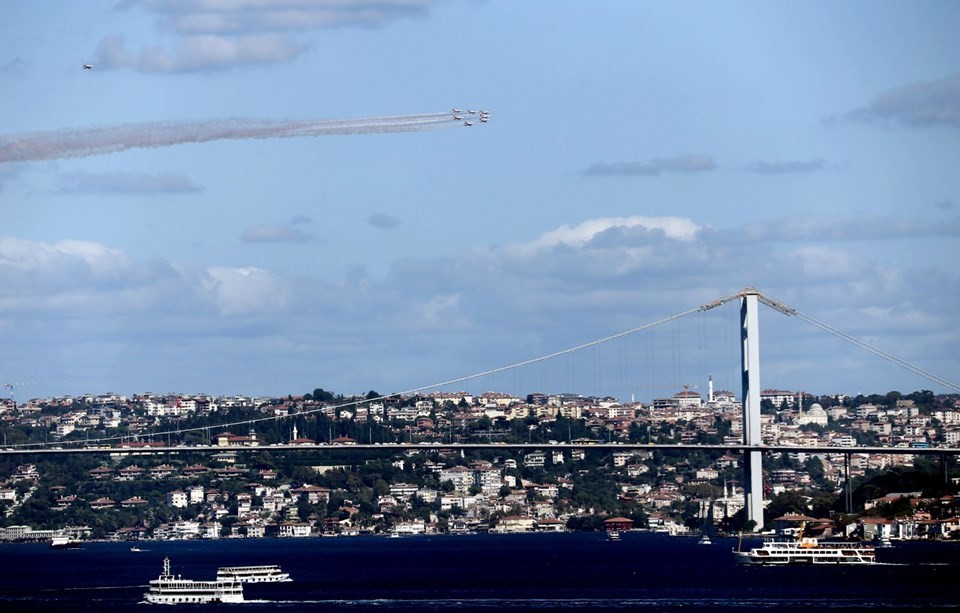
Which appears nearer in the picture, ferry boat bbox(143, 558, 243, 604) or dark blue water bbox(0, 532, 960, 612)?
dark blue water bbox(0, 532, 960, 612)

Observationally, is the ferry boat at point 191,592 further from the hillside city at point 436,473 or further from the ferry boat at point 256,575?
the hillside city at point 436,473

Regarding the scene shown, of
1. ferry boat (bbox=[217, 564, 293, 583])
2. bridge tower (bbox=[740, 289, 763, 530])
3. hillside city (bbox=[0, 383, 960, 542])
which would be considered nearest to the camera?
ferry boat (bbox=[217, 564, 293, 583])

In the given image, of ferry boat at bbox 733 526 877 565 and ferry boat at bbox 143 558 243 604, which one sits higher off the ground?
ferry boat at bbox 733 526 877 565

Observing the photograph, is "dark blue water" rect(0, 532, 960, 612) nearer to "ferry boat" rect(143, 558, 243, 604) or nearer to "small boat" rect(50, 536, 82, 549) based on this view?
"ferry boat" rect(143, 558, 243, 604)

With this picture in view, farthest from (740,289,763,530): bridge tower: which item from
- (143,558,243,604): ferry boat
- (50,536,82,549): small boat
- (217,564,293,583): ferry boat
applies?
(50,536,82,549): small boat

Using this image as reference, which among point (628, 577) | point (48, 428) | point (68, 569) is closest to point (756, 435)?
point (628, 577)

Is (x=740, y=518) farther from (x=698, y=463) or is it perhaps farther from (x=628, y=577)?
(x=698, y=463)

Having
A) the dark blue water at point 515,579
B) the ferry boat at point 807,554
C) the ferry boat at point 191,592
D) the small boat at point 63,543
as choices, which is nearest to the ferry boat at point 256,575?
the dark blue water at point 515,579
